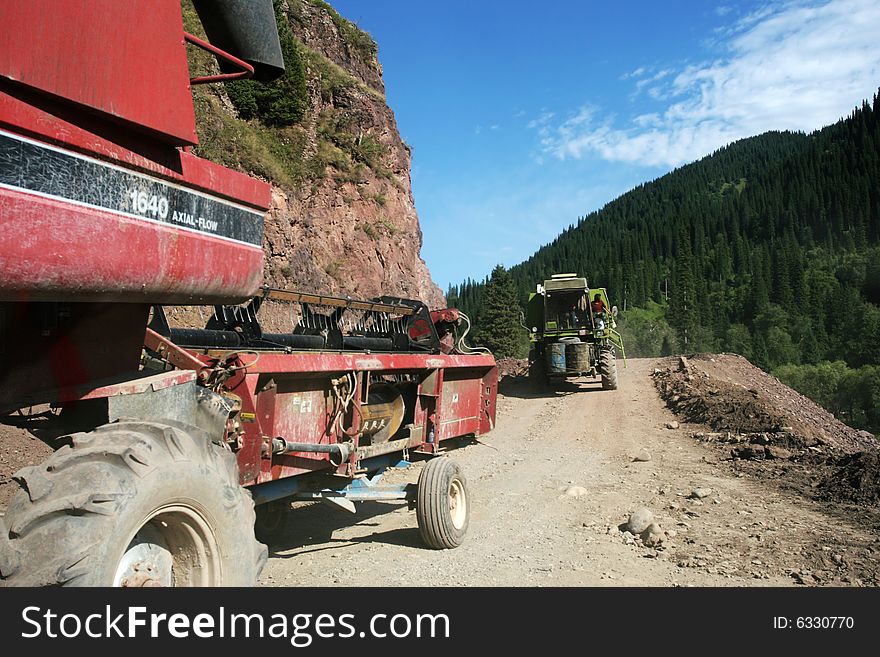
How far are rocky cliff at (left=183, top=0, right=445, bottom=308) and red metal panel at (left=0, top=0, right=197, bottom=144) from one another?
17.6 metres

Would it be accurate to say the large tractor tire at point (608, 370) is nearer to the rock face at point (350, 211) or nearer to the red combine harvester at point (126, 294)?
the rock face at point (350, 211)

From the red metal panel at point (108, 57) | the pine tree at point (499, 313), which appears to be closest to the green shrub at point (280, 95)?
the red metal panel at point (108, 57)

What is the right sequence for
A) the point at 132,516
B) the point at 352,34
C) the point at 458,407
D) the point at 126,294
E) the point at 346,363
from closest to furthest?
1. the point at 132,516
2. the point at 126,294
3. the point at 346,363
4. the point at 458,407
5. the point at 352,34

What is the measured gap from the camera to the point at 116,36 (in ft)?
8.20

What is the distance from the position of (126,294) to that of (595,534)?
4.92m

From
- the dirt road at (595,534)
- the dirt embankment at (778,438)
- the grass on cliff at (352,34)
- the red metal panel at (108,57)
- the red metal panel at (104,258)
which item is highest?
the grass on cliff at (352,34)

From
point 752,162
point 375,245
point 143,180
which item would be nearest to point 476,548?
point 143,180

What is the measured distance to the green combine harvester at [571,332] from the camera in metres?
17.1

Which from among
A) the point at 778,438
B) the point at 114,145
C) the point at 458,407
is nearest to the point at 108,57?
the point at 114,145

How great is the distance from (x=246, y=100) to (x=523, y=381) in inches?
608

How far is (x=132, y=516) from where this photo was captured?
2.38m

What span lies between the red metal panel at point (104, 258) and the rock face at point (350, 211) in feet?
58.9

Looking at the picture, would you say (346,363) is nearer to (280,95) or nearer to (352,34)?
(280,95)

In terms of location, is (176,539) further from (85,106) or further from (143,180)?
(85,106)
